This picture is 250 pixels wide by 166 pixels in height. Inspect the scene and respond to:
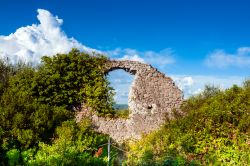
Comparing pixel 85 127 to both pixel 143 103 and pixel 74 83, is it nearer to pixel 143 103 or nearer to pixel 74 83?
pixel 74 83

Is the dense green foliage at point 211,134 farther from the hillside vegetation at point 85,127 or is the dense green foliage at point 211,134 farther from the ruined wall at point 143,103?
the ruined wall at point 143,103

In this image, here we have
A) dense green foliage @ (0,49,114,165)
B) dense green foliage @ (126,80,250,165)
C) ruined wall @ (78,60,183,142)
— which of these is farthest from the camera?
ruined wall @ (78,60,183,142)

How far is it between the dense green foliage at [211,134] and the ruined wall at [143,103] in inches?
95.5

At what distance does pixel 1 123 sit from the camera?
1454 centimetres

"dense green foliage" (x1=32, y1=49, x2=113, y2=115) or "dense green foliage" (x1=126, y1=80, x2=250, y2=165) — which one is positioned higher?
"dense green foliage" (x1=32, y1=49, x2=113, y2=115)

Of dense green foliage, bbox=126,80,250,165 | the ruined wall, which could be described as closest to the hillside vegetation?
dense green foliage, bbox=126,80,250,165

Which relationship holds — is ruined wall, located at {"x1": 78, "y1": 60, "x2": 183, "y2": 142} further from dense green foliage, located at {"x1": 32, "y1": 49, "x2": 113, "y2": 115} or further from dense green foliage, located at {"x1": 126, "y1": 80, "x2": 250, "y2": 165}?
dense green foliage, located at {"x1": 126, "y1": 80, "x2": 250, "y2": 165}

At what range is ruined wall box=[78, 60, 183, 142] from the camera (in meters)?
17.2

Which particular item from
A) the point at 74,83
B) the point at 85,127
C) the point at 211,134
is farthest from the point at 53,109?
the point at 211,134

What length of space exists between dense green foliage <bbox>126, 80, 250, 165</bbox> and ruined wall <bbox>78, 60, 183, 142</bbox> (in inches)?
95.5

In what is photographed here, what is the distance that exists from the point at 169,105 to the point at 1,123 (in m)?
6.60

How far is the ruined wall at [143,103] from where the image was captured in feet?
56.3

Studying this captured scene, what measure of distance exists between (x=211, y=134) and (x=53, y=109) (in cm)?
558

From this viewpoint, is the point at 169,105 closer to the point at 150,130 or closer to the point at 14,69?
the point at 150,130
